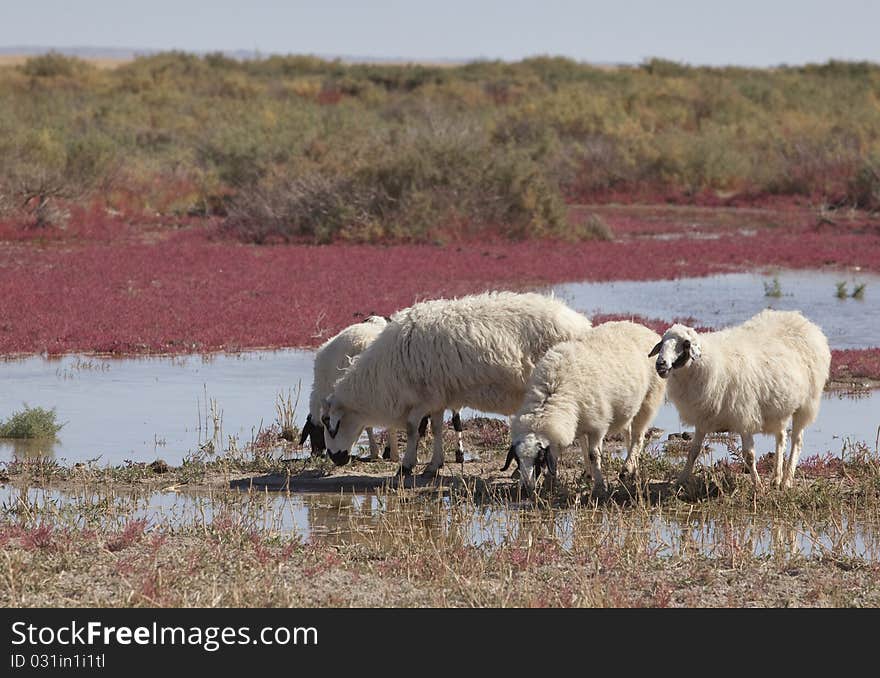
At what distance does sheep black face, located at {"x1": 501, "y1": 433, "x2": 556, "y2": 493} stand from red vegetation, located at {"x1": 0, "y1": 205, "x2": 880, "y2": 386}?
7056mm

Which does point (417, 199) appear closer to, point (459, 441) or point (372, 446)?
point (372, 446)

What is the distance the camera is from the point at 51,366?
52.6 feet

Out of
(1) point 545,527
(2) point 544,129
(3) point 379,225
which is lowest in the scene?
(1) point 545,527

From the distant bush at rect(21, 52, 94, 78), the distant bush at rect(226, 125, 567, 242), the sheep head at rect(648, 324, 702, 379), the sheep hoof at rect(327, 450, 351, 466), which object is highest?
the distant bush at rect(21, 52, 94, 78)

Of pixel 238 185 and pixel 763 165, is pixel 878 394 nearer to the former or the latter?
pixel 238 185

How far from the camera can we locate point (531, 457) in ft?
32.0

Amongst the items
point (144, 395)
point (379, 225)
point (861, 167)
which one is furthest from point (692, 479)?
point (861, 167)

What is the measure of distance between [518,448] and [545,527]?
87cm

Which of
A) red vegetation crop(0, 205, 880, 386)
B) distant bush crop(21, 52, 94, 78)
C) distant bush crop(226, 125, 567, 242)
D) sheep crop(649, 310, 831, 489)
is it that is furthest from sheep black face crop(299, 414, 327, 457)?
distant bush crop(21, 52, 94, 78)

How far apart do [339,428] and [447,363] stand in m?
1.15

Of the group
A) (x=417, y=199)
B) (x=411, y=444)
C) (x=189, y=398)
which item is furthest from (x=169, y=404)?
(x=417, y=199)

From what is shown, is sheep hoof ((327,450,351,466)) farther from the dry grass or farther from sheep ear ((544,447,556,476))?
sheep ear ((544,447,556,476))

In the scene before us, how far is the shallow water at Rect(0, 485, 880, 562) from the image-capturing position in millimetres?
8734

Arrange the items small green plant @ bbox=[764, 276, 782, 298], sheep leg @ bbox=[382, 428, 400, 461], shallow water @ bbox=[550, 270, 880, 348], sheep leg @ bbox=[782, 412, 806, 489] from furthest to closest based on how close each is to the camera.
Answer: small green plant @ bbox=[764, 276, 782, 298]
shallow water @ bbox=[550, 270, 880, 348]
sheep leg @ bbox=[382, 428, 400, 461]
sheep leg @ bbox=[782, 412, 806, 489]
